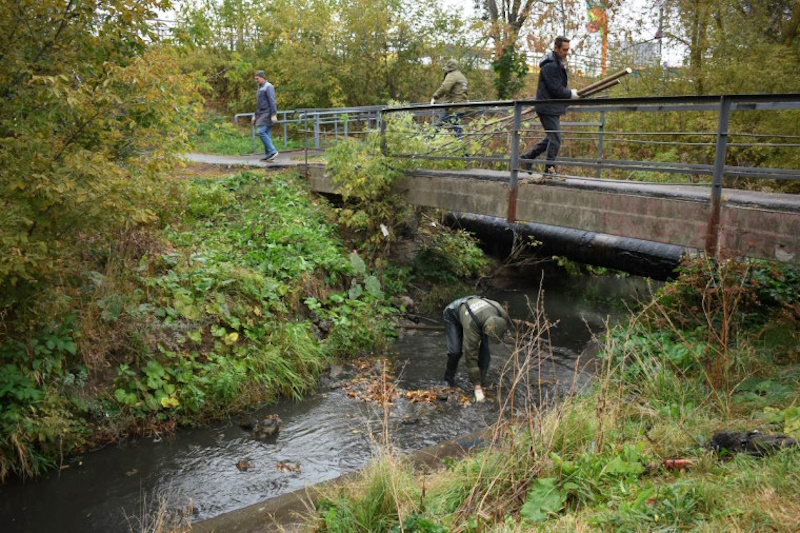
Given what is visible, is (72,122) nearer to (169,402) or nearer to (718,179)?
(169,402)

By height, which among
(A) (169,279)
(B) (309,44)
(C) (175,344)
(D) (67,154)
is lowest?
(C) (175,344)

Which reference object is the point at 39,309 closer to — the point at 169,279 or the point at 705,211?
the point at 169,279

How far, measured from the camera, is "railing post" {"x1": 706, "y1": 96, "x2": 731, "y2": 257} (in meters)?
6.61

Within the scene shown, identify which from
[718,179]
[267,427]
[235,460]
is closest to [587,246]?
[718,179]

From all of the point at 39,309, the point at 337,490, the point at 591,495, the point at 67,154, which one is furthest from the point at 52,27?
the point at 591,495

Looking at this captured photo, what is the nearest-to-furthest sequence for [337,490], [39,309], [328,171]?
[337,490] → [39,309] → [328,171]

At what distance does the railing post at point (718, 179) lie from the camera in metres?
6.61

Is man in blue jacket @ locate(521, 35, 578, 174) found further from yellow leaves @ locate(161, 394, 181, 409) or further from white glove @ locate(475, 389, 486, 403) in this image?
yellow leaves @ locate(161, 394, 181, 409)

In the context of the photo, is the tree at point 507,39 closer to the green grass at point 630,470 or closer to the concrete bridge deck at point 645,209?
the concrete bridge deck at point 645,209

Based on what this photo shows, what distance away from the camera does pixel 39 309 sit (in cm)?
700

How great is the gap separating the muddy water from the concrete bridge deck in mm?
1647

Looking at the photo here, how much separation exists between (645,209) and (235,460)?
17.6 feet

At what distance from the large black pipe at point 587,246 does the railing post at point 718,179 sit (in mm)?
4148

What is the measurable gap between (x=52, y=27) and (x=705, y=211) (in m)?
6.85
